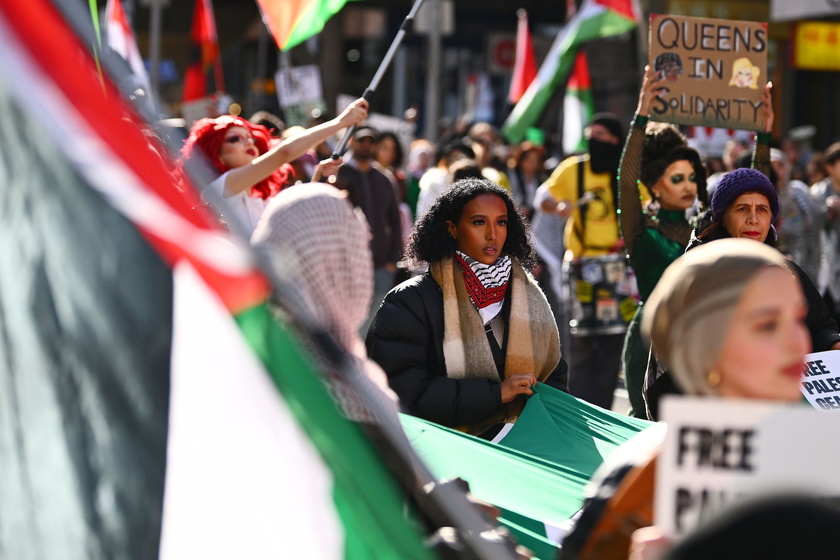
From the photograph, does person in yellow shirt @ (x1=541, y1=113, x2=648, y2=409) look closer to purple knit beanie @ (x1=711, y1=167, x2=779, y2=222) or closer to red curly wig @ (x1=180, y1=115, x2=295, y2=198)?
red curly wig @ (x1=180, y1=115, x2=295, y2=198)

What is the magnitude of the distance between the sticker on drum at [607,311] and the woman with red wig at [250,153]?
2275 mm

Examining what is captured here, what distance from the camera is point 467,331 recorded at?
4.58 metres

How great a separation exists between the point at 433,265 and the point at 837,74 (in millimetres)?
19698

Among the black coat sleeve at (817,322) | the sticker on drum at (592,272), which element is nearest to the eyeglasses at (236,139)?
the black coat sleeve at (817,322)

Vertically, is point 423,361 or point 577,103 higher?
point 577,103

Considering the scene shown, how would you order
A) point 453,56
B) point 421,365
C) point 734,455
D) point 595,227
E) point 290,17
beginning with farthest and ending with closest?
1. point 453,56
2. point 595,227
3. point 290,17
4. point 421,365
5. point 734,455

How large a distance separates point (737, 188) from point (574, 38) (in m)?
5.83

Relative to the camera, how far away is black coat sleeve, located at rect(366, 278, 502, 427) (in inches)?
174

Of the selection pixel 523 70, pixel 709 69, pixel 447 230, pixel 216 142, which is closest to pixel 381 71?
pixel 216 142

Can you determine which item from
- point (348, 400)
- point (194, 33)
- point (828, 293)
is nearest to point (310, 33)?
point (348, 400)

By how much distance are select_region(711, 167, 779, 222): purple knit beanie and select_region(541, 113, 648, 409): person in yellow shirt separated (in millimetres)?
2602

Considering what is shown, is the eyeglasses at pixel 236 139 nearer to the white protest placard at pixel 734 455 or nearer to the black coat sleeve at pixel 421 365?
the black coat sleeve at pixel 421 365

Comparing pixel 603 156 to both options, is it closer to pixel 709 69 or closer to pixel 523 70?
pixel 709 69

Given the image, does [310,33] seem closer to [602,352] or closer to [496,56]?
[602,352]
